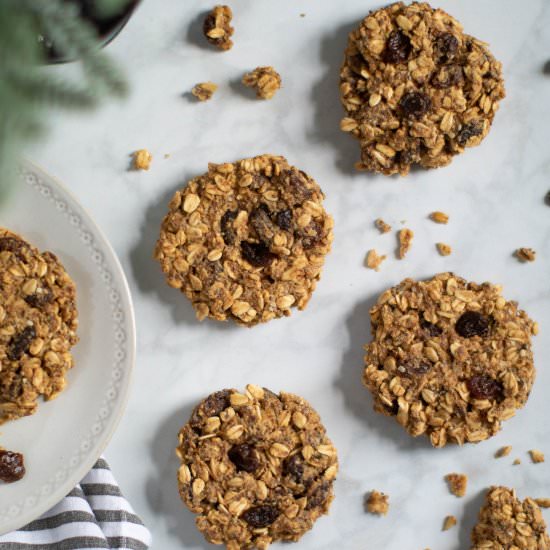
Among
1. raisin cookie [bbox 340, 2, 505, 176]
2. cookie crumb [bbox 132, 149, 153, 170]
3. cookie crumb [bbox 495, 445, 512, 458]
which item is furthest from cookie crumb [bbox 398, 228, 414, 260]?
cookie crumb [bbox 132, 149, 153, 170]

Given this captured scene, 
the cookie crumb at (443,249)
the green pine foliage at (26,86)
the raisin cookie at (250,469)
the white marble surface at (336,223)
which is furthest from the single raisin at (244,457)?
the green pine foliage at (26,86)

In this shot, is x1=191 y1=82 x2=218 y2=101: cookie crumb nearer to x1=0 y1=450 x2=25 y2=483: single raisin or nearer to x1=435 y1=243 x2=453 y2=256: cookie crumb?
x1=435 y1=243 x2=453 y2=256: cookie crumb

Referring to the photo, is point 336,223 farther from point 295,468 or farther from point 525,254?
point 295,468

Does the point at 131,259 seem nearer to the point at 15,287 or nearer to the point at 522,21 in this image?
the point at 15,287

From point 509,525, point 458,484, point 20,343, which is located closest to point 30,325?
→ point 20,343

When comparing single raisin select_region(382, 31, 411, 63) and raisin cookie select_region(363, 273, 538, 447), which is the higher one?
single raisin select_region(382, 31, 411, 63)

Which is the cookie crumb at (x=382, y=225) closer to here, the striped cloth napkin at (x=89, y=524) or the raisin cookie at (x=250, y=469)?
the raisin cookie at (x=250, y=469)
